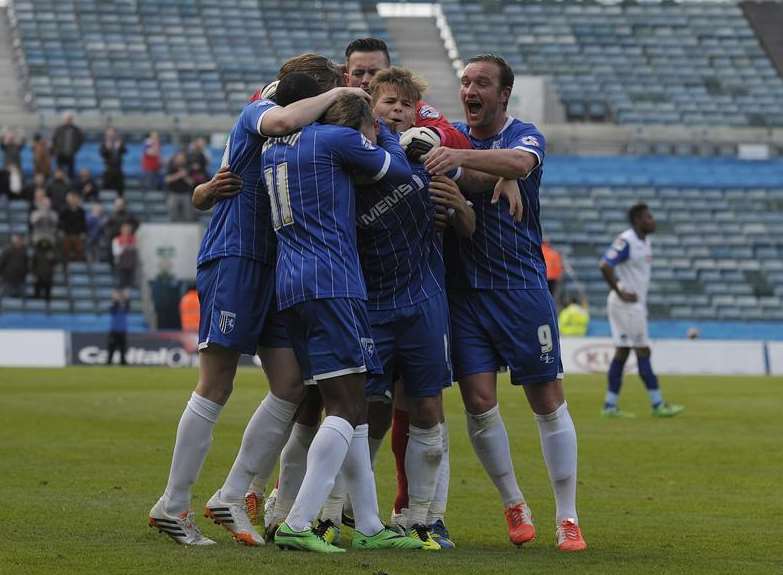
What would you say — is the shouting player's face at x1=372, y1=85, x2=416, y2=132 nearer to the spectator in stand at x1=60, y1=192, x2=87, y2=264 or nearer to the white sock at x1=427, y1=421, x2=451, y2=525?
the white sock at x1=427, y1=421, x2=451, y2=525

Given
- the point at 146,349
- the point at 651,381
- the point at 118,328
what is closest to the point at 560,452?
the point at 651,381

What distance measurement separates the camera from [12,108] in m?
37.6

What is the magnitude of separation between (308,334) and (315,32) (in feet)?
121

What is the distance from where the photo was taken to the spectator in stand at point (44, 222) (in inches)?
1129

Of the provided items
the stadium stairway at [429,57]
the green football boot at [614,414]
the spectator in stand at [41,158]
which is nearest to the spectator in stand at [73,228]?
the spectator in stand at [41,158]

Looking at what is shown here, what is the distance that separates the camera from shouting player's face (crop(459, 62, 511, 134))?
7.45 metres

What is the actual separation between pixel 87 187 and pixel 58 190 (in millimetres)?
1140

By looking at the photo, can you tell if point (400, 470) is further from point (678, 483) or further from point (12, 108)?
point (12, 108)

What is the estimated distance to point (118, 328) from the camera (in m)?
25.9

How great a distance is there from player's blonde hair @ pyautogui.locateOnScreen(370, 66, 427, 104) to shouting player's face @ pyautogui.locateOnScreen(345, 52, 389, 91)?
44 centimetres

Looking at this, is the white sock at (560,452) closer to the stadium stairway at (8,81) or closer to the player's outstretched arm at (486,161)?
the player's outstretched arm at (486,161)

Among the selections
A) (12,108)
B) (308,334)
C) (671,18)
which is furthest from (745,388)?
(671,18)

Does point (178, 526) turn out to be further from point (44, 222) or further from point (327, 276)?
point (44, 222)

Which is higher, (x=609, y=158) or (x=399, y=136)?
(x=609, y=158)
